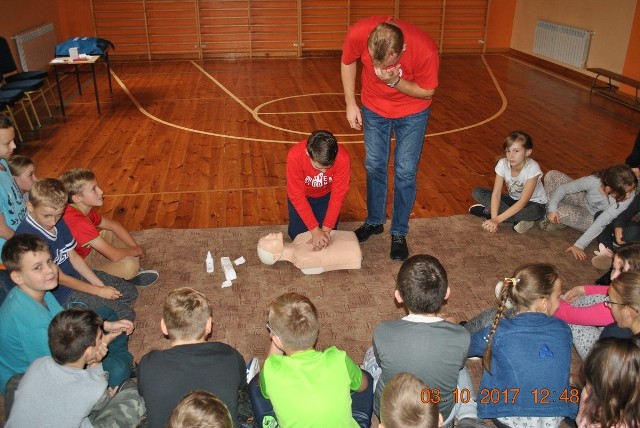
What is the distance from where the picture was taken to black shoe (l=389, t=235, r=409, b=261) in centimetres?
384

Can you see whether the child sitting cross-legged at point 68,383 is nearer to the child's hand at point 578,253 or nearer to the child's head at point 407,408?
the child's head at point 407,408

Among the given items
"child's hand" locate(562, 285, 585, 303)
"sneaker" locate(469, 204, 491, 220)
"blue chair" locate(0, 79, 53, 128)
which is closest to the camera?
"child's hand" locate(562, 285, 585, 303)

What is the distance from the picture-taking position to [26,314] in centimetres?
243

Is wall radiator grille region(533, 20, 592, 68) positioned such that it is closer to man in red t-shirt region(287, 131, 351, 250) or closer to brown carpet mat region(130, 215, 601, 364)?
brown carpet mat region(130, 215, 601, 364)

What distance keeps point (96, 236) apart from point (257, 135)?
11.4 ft

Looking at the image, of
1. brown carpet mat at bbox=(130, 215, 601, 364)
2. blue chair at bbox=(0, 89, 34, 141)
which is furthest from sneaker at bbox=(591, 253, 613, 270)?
blue chair at bbox=(0, 89, 34, 141)

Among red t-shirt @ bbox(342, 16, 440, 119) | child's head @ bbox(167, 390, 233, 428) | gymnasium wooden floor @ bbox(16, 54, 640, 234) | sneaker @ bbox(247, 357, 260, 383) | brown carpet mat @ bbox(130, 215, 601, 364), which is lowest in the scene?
gymnasium wooden floor @ bbox(16, 54, 640, 234)

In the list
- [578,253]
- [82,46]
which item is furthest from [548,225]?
[82,46]

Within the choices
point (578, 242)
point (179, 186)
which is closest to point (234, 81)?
point (179, 186)

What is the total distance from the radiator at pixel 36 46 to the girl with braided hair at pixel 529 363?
8330mm

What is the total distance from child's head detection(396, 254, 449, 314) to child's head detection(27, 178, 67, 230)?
1.79 meters

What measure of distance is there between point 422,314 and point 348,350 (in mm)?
810

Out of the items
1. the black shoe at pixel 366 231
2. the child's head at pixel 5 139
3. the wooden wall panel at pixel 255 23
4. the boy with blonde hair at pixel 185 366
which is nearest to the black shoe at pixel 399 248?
the black shoe at pixel 366 231

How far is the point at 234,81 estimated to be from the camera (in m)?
9.05
